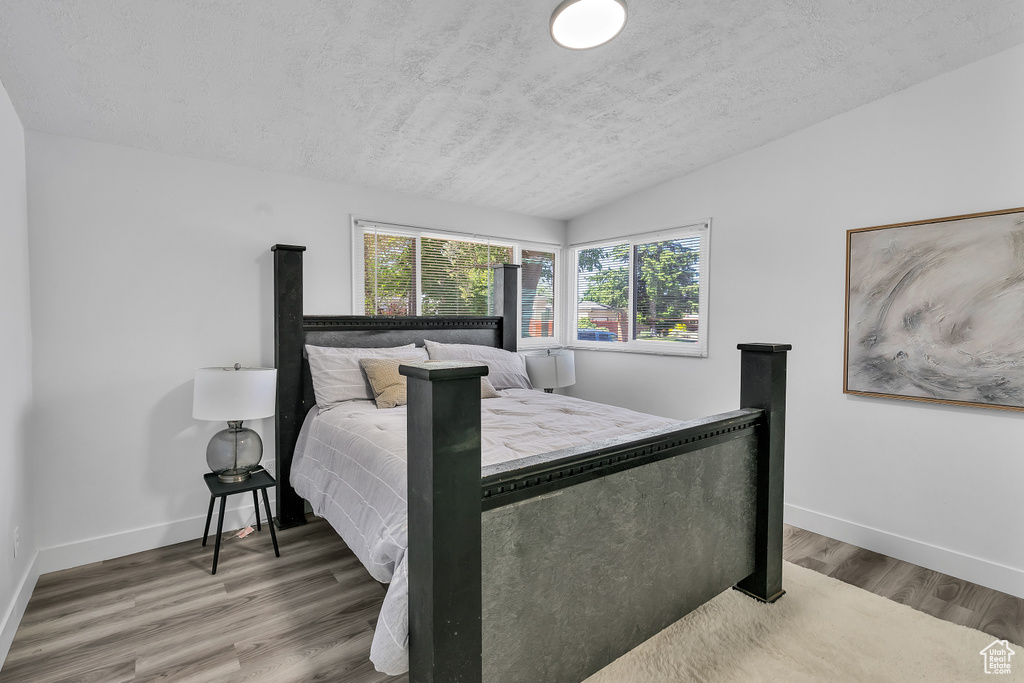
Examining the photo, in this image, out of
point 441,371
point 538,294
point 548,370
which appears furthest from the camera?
point 538,294

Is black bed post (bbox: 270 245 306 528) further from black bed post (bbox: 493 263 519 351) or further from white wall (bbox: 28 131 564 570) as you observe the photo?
black bed post (bbox: 493 263 519 351)

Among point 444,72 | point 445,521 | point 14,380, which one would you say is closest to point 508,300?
point 444,72

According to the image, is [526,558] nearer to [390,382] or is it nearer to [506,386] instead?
[390,382]

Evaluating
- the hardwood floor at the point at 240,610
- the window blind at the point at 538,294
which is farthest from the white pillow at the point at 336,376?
the window blind at the point at 538,294

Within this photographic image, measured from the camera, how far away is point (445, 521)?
117 cm

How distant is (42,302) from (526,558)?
8.92ft

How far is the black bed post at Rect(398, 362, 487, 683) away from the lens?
115cm

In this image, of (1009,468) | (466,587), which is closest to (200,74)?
(466,587)

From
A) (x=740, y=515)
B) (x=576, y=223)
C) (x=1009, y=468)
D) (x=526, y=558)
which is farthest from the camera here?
(x=576, y=223)

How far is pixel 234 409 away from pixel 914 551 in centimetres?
366

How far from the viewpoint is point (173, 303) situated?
2.80 meters

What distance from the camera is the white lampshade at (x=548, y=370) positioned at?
12.8ft

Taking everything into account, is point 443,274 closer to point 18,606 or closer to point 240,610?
point 240,610

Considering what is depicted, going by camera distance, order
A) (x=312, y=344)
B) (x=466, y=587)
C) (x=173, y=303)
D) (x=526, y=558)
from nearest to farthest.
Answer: (x=466, y=587)
(x=526, y=558)
(x=173, y=303)
(x=312, y=344)
